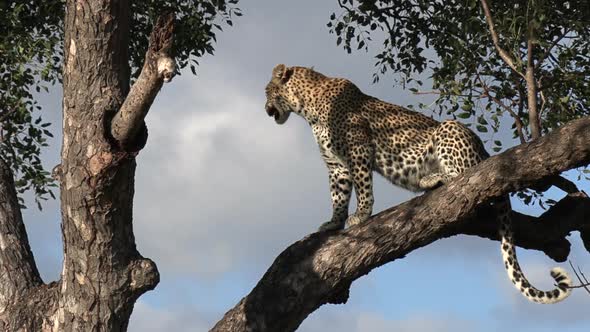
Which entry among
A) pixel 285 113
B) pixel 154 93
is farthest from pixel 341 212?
pixel 154 93

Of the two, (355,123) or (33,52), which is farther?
(33,52)

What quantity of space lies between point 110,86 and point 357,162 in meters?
2.70

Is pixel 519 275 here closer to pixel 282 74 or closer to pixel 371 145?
pixel 371 145

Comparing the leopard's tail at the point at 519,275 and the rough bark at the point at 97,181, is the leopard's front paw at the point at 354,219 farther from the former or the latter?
the rough bark at the point at 97,181

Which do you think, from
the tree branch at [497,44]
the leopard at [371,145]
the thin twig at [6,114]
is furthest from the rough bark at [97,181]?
the thin twig at [6,114]

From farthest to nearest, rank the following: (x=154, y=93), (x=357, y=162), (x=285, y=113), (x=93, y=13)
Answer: (x=285, y=113) < (x=357, y=162) < (x=93, y=13) < (x=154, y=93)

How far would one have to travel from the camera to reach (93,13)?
6590 millimetres

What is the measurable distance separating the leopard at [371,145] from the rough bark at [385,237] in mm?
763

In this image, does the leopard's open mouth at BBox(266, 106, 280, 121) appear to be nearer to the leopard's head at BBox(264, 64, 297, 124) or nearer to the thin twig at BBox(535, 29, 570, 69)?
the leopard's head at BBox(264, 64, 297, 124)

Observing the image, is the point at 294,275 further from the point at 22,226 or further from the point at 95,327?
the point at 22,226

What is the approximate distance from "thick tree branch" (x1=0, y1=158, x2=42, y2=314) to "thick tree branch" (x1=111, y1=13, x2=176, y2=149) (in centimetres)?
177

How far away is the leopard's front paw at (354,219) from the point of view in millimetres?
8328

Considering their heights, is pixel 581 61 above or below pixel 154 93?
above

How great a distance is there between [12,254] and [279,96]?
3031 mm
